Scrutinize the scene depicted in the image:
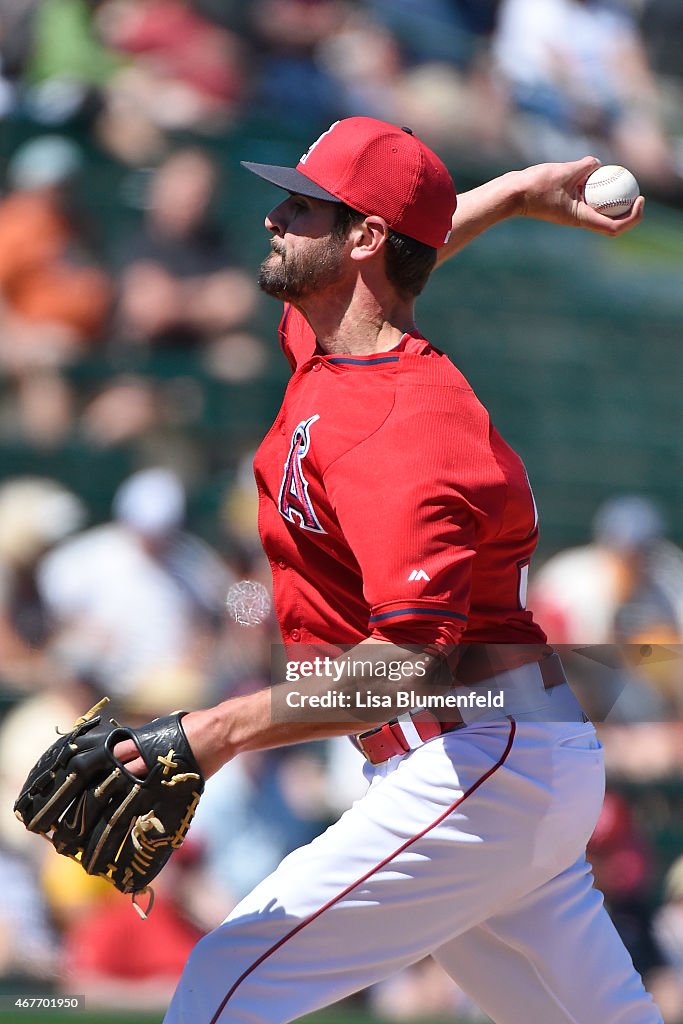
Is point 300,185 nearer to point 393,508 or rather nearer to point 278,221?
point 278,221

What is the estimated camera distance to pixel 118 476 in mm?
7133

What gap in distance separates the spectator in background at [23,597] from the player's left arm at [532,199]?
3502 mm

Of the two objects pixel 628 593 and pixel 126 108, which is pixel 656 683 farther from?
pixel 126 108

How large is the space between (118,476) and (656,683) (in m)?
2.76

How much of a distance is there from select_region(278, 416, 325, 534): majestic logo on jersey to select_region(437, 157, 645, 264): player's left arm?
80 cm

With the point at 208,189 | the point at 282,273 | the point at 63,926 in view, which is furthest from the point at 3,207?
the point at 282,273

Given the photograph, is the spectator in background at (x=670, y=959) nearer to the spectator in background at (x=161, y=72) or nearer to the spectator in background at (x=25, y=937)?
the spectator in background at (x=25, y=937)

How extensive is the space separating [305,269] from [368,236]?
133mm

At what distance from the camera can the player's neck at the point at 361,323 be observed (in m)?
2.72

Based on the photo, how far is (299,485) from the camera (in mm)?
2562

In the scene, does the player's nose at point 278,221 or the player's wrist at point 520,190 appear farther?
the player's wrist at point 520,190

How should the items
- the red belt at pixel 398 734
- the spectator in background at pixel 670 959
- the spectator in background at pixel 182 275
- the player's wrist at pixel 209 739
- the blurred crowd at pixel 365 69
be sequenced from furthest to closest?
the blurred crowd at pixel 365 69 → the spectator in background at pixel 182 275 → the spectator in background at pixel 670 959 → the red belt at pixel 398 734 → the player's wrist at pixel 209 739

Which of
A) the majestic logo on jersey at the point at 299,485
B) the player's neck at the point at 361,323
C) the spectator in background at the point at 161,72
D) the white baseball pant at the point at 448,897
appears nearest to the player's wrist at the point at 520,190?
the player's neck at the point at 361,323

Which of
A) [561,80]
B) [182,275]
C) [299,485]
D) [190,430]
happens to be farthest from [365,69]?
[299,485]
